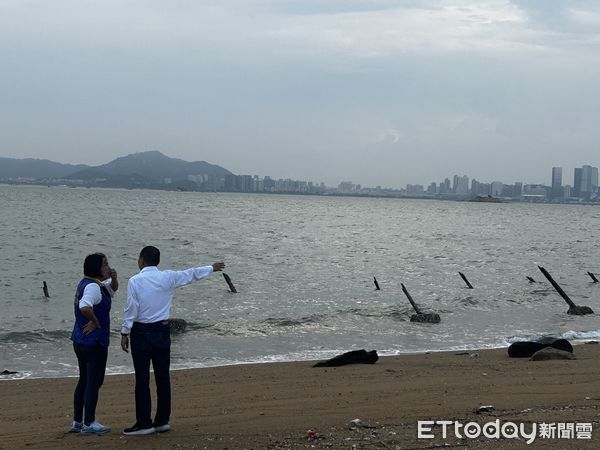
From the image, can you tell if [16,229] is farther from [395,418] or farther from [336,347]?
[395,418]

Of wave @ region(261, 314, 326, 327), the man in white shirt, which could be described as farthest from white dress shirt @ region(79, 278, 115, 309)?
wave @ region(261, 314, 326, 327)

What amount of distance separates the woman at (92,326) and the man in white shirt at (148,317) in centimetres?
31

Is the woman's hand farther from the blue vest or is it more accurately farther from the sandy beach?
the sandy beach

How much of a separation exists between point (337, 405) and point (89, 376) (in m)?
3.09

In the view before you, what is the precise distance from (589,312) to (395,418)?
19705 millimetres

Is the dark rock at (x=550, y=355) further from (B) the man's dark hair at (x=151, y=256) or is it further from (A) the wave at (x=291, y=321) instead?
(A) the wave at (x=291, y=321)

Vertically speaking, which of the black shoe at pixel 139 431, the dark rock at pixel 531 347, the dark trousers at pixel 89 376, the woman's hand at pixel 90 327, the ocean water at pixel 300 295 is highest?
the woman's hand at pixel 90 327

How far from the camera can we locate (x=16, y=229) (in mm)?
66062

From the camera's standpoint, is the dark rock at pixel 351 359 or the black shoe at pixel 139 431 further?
the dark rock at pixel 351 359

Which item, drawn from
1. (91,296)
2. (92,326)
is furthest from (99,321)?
(91,296)

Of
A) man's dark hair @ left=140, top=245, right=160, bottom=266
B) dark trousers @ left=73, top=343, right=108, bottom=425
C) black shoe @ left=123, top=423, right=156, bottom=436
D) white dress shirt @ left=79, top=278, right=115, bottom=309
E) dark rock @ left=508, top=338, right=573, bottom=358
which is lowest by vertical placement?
dark rock @ left=508, top=338, right=573, bottom=358

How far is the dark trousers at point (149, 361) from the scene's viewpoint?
7398 millimetres

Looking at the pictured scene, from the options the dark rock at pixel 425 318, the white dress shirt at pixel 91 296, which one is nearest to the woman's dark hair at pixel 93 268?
the white dress shirt at pixel 91 296

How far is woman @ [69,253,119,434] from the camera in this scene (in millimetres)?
7449
